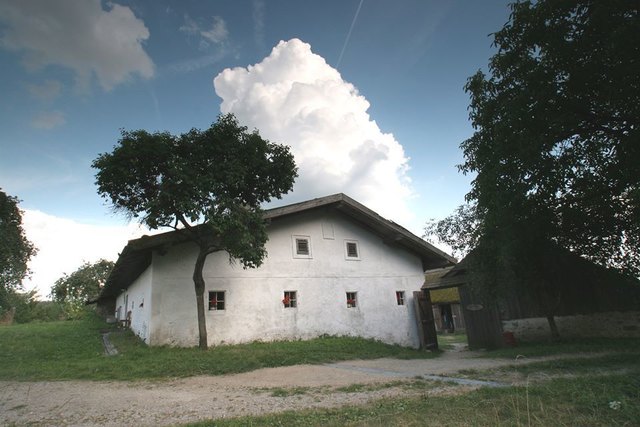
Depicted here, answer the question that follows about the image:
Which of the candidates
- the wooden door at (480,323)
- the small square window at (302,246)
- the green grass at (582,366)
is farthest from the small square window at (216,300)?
the wooden door at (480,323)

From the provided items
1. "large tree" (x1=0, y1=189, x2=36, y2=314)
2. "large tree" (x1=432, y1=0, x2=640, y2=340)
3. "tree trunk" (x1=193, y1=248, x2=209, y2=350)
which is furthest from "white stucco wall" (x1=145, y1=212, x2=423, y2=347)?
"large tree" (x1=0, y1=189, x2=36, y2=314)

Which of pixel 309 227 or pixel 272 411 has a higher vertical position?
pixel 309 227

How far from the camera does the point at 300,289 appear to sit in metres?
16.1

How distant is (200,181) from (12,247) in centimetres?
2647

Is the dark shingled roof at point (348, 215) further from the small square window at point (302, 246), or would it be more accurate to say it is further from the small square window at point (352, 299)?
the small square window at point (352, 299)

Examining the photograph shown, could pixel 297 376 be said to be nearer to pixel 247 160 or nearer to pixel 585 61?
pixel 247 160

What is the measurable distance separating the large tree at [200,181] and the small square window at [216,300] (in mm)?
1501

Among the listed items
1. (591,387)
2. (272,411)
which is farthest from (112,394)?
(591,387)

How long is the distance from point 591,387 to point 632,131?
238 inches

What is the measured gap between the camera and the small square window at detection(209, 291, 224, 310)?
46.8 ft

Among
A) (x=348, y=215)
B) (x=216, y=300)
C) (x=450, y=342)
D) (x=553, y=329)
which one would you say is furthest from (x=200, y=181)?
(x=450, y=342)

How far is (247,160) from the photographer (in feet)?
42.4

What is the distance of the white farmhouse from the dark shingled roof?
5 centimetres

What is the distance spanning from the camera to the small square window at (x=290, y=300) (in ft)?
51.4
